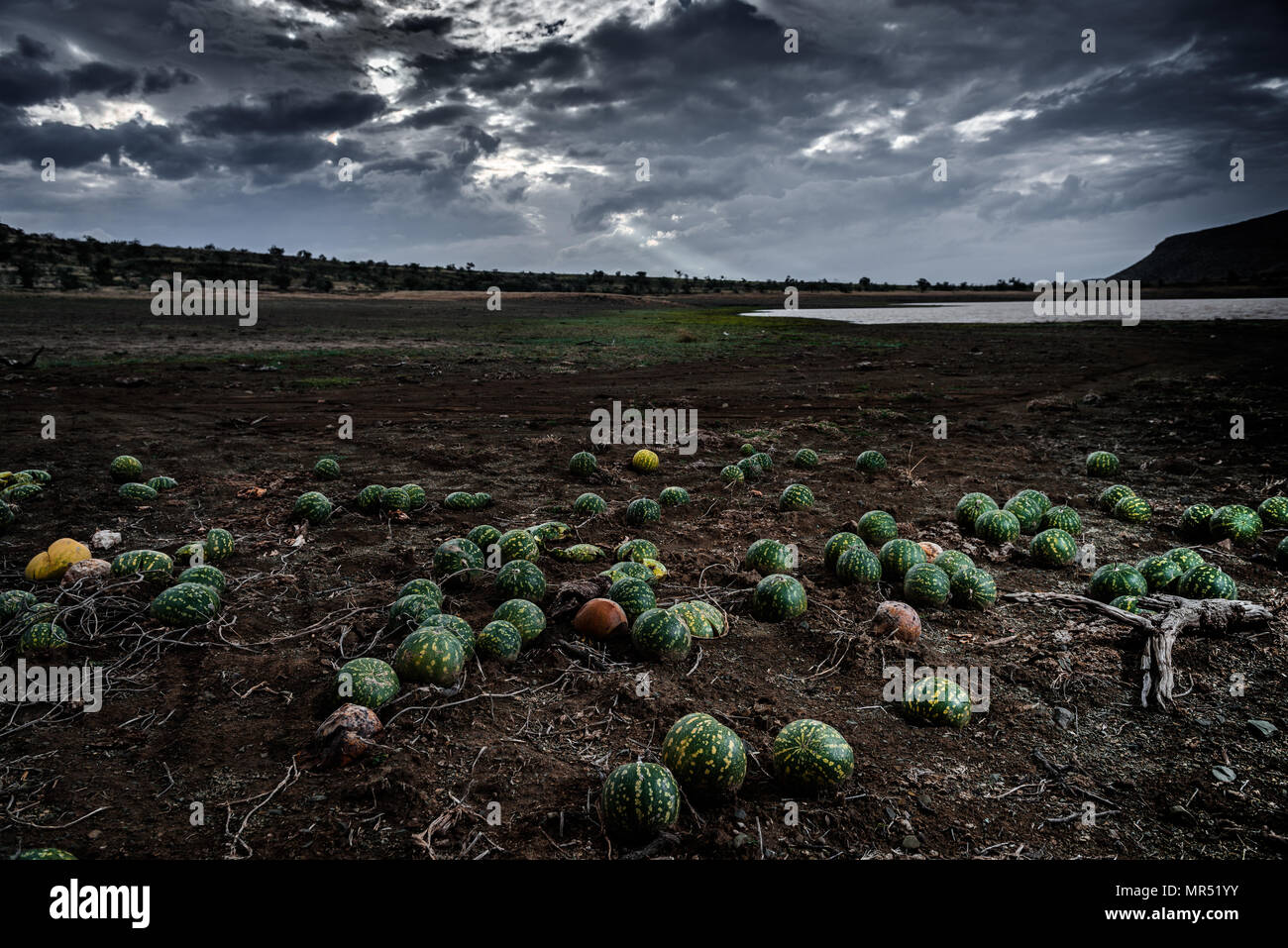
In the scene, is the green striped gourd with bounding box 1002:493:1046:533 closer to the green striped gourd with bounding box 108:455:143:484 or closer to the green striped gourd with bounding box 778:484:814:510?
the green striped gourd with bounding box 778:484:814:510

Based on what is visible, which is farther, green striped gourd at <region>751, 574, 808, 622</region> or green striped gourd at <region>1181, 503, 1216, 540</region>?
green striped gourd at <region>1181, 503, 1216, 540</region>

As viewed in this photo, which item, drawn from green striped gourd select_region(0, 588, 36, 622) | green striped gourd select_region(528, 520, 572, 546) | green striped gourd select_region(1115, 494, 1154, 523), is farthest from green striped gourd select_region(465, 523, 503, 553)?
green striped gourd select_region(1115, 494, 1154, 523)

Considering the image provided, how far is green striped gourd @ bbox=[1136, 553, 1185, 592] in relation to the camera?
612 centimetres

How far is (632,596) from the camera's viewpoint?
5637 mm

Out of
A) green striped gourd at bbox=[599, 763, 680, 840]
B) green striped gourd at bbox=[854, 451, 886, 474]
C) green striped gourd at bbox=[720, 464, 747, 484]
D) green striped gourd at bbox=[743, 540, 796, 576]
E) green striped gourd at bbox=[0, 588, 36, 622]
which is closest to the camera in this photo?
green striped gourd at bbox=[599, 763, 680, 840]

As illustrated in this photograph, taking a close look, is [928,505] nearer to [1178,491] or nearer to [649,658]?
[1178,491]

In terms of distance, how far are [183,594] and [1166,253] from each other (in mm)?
156495

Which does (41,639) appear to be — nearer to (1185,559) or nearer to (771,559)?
(771,559)

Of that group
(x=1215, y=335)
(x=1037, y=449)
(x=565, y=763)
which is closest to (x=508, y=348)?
(x=1037, y=449)

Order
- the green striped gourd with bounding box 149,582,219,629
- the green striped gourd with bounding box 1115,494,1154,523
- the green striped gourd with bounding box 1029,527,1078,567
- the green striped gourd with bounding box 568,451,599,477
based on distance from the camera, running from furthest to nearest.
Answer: the green striped gourd with bounding box 568,451,599,477 < the green striped gourd with bounding box 1115,494,1154,523 < the green striped gourd with bounding box 1029,527,1078,567 < the green striped gourd with bounding box 149,582,219,629

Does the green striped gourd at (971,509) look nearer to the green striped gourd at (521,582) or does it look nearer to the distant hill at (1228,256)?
the green striped gourd at (521,582)

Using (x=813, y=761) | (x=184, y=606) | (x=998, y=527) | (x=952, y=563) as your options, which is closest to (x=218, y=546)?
(x=184, y=606)
